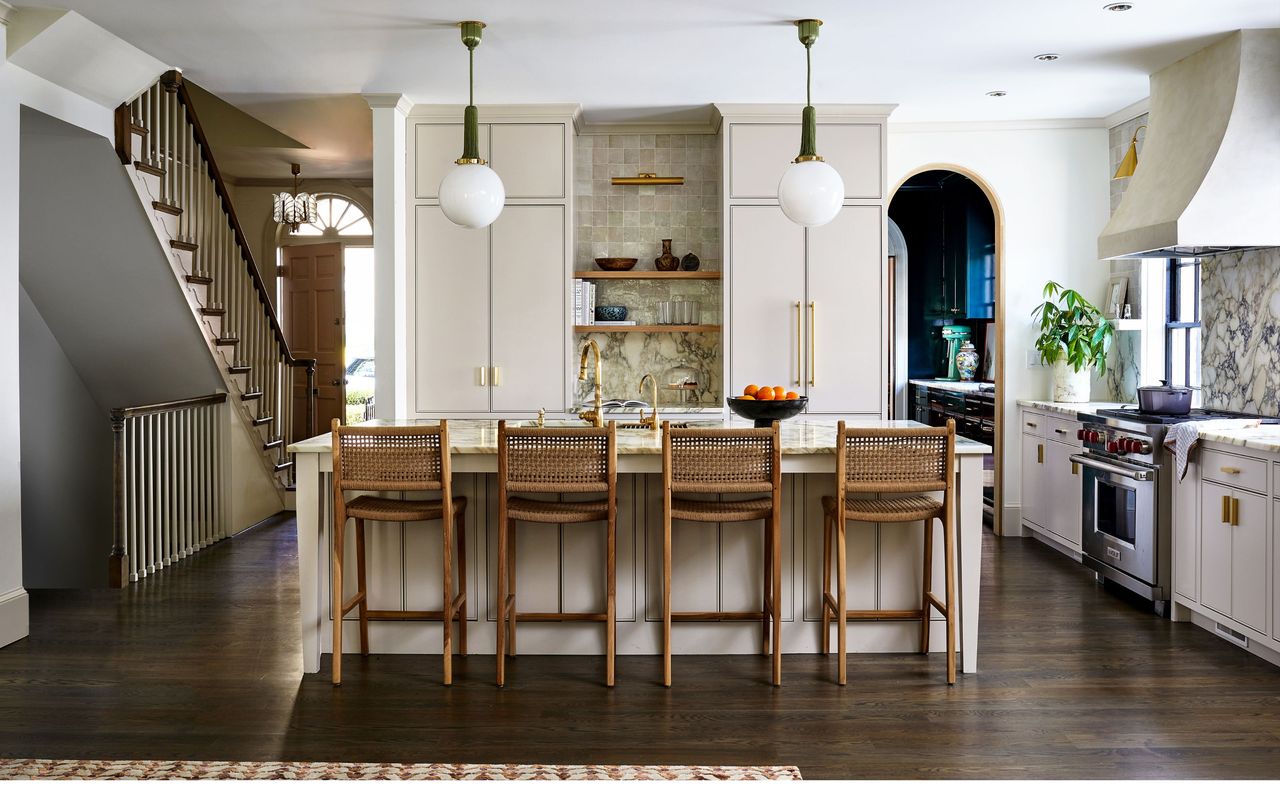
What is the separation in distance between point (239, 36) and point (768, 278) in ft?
10.1

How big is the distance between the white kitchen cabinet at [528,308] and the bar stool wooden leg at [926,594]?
2.57 metres

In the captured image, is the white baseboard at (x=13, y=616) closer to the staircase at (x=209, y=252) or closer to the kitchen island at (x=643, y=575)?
the kitchen island at (x=643, y=575)

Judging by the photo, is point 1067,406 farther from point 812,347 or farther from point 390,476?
point 390,476

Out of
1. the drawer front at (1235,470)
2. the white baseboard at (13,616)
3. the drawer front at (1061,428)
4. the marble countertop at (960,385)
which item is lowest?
the white baseboard at (13,616)

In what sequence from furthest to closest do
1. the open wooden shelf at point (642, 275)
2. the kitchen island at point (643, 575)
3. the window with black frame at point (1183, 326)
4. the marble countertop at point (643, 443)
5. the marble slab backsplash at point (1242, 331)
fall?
the open wooden shelf at point (642, 275), the window with black frame at point (1183, 326), the marble slab backsplash at point (1242, 331), the kitchen island at point (643, 575), the marble countertop at point (643, 443)

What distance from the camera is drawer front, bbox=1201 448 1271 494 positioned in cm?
341

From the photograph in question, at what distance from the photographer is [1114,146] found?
5.60 meters

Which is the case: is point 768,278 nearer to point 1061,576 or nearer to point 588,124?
point 588,124

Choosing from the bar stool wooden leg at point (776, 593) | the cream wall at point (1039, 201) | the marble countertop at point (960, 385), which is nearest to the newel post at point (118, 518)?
the bar stool wooden leg at point (776, 593)

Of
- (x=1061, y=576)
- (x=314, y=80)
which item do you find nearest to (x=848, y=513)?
(x=1061, y=576)

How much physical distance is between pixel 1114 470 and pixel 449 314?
374 cm

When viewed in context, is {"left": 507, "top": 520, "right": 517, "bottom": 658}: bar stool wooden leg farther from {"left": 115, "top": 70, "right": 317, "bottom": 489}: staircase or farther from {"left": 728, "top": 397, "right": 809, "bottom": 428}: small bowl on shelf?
{"left": 115, "top": 70, "right": 317, "bottom": 489}: staircase

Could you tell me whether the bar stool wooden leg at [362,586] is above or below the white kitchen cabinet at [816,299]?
below

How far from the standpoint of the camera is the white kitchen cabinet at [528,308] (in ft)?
17.6
